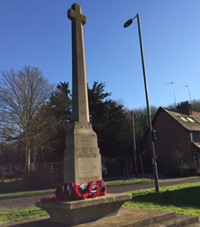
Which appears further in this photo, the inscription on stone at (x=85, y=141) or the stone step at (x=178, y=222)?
the inscription on stone at (x=85, y=141)

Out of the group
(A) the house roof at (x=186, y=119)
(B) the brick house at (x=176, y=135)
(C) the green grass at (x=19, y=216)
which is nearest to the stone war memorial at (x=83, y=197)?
(C) the green grass at (x=19, y=216)

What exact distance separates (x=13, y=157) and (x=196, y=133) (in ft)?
114

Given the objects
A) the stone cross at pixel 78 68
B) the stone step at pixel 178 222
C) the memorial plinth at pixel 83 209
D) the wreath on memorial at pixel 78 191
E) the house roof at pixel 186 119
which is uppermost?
the house roof at pixel 186 119

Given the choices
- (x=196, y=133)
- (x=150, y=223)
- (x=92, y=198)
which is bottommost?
(x=150, y=223)

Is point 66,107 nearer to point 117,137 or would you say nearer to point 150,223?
point 117,137

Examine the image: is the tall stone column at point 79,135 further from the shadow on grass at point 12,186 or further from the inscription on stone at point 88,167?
the shadow on grass at point 12,186

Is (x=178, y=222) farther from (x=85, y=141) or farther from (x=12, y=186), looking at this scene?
(x=12, y=186)

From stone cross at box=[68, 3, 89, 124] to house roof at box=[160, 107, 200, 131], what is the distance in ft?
91.4

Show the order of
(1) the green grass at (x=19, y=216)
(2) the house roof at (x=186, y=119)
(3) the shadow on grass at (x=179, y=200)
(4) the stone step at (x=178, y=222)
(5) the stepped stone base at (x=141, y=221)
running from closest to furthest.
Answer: (5) the stepped stone base at (x=141, y=221) → (4) the stone step at (x=178, y=222) → (1) the green grass at (x=19, y=216) → (3) the shadow on grass at (x=179, y=200) → (2) the house roof at (x=186, y=119)

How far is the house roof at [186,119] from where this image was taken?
112 ft

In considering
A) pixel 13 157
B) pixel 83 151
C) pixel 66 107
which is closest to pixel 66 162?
pixel 83 151

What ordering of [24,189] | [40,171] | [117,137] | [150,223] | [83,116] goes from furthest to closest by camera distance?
[117,137] < [40,171] < [24,189] < [83,116] < [150,223]

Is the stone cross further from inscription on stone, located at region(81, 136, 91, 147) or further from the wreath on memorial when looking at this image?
the wreath on memorial

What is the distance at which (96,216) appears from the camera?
6191 mm
